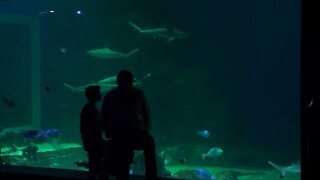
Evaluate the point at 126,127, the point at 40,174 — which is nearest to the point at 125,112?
the point at 126,127

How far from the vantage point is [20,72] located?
2533 centimetres

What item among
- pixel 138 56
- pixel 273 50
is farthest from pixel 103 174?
pixel 273 50

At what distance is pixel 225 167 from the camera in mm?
16281

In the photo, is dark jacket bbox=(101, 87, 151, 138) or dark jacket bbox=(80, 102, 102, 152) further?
dark jacket bbox=(80, 102, 102, 152)

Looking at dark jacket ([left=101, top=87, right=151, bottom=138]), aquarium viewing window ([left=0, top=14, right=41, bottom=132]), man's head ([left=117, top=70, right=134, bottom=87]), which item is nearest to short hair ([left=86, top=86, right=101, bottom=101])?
dark jacket ([left=101, top=87, right=151, bottom=138])

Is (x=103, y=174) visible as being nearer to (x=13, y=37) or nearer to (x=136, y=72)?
(x=136, y=72)

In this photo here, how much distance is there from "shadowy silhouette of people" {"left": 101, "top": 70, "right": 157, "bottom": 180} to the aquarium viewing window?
16386 mm

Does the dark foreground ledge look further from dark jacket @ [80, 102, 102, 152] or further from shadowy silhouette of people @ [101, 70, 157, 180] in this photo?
shadowy silhouette of people @ [101, 70, 157, 180]

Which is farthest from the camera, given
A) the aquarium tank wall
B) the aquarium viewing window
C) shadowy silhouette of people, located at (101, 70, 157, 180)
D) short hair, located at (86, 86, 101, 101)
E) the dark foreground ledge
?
the aquarium viewing window

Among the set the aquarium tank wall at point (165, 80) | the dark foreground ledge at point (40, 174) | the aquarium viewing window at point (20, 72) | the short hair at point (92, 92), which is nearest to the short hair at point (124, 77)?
the short hair at point (92, 92)

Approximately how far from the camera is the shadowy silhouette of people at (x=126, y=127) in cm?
443

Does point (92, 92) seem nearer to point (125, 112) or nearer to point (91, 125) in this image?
point (91, 125)

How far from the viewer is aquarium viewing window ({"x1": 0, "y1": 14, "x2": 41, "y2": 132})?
21328mm

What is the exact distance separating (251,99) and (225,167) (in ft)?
24.3
